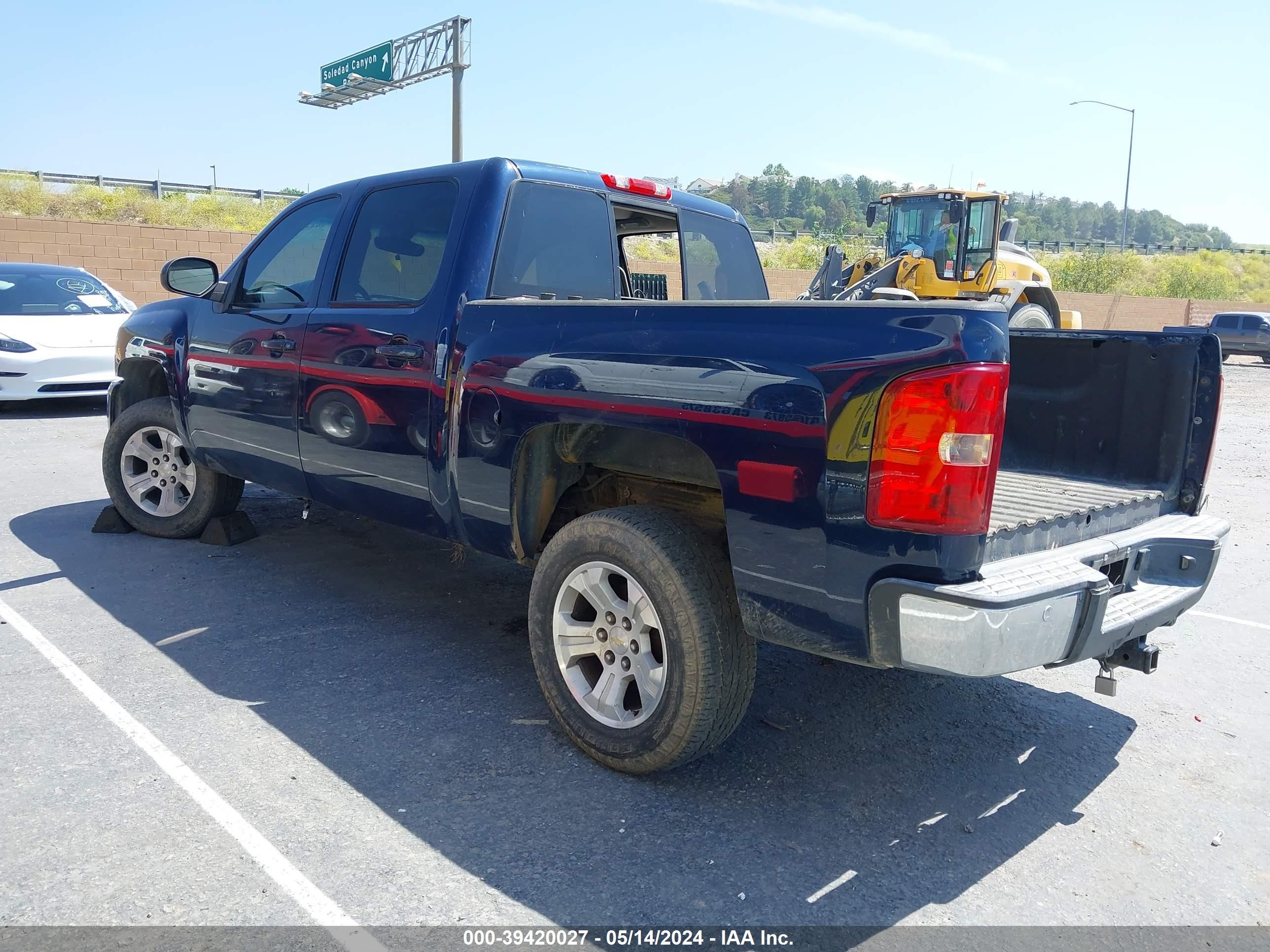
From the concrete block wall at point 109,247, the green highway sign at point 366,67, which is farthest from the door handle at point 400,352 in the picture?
the green highway sign at point 366,67

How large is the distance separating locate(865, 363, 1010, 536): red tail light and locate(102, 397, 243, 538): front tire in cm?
436

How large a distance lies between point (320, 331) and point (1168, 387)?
3513mm

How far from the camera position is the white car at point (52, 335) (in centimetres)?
1034

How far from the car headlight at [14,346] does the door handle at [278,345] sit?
729cm

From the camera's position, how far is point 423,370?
388 centimetres

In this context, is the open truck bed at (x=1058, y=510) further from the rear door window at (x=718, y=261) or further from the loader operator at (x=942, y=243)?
the loader operator at (x=942, y=243)

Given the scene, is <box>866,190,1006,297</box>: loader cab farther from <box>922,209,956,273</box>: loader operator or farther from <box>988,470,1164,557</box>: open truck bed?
<box>988,470,1164,557</box>: open truck bed

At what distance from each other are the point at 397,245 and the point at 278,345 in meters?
0.83

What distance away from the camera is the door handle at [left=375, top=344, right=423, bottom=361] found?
3.91 m

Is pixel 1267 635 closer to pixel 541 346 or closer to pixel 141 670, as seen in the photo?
pixel 541 346

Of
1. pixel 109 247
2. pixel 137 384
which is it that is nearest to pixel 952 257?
pixel 137 384

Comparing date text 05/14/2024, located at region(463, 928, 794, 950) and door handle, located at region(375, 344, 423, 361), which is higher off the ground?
door handle, located at region(375, 344, 423, 361)

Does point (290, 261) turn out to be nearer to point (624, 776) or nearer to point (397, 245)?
point (397, 245)

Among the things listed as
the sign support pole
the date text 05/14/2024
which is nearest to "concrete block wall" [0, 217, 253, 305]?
the sign support pole
